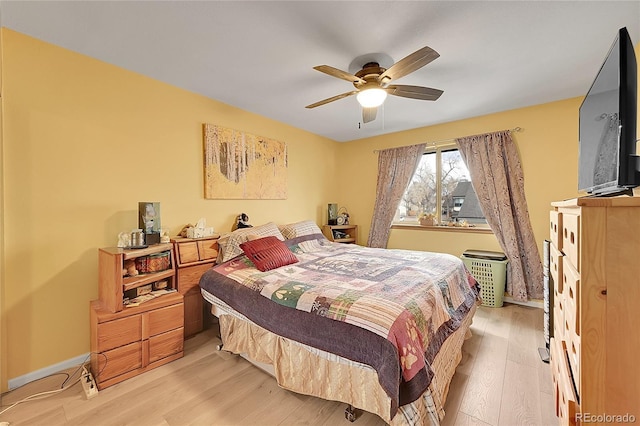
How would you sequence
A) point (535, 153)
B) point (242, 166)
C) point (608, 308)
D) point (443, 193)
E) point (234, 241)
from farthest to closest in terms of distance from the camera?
point (443, 193)
point (242, 166)
point (535, 153)
point (234, 241)
point (608, 308)

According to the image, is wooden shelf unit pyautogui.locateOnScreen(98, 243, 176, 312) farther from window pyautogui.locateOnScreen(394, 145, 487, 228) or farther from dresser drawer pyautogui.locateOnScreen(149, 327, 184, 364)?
window pyautogui.locateOnScreen(394, 145, 487, 228)

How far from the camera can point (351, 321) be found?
142cm

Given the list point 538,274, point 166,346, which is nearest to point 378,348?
point 166,346

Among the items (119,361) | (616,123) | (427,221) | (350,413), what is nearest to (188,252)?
(119,361)

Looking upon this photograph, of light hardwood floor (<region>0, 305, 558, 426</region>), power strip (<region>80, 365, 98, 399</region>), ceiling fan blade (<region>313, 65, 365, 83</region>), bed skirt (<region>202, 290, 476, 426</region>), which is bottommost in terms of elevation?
light hardwood floor (<region>0, 305, 558, 426</region>)

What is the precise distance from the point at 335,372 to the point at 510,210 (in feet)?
10.1

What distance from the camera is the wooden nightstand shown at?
245 cm

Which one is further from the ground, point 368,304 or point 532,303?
point 368,304

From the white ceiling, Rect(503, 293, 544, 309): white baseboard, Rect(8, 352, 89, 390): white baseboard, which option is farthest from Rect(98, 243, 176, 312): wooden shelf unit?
Rect(503, 293, 544, 309): white baseboard

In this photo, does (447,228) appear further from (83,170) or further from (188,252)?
(83,170)

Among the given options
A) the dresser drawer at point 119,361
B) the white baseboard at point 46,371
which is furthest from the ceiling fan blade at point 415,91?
the white baseboard at point 46,371

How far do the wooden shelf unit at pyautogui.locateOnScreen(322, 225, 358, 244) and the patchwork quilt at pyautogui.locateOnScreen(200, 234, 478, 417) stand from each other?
176 centimetres

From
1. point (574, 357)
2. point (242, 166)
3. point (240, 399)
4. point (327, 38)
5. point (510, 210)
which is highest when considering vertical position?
point (327, 38)

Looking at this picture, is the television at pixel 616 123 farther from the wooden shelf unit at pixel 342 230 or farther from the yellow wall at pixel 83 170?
the wooden shelf unit at pixel 342 230
